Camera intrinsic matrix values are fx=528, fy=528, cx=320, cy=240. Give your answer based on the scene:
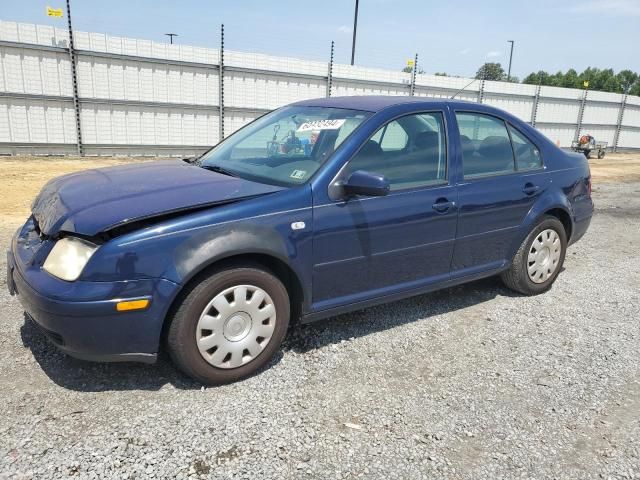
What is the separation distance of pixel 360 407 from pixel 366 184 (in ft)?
4.20

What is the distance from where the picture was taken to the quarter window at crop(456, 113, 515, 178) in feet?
13.1

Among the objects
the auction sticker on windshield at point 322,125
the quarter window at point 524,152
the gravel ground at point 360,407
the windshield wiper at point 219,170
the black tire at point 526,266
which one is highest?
the auction sticker on windshield at point 322,125

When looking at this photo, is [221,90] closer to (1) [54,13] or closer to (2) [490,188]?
(1) [54,13]

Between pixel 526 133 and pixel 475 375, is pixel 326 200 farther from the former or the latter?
pixel 526 133

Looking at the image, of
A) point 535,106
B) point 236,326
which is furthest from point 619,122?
point 236,326

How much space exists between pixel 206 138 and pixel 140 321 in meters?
12.3

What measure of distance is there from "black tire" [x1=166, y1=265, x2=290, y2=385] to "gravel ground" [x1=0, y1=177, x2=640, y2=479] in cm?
10

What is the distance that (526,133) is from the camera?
4.55 metres

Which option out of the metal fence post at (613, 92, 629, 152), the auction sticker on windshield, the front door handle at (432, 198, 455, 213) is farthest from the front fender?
the metal fence post at (613, 92, 629, 152)

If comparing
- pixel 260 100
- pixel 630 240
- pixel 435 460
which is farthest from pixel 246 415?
pixel 260 100

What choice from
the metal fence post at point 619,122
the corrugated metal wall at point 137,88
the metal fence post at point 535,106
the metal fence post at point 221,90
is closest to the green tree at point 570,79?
the metal fence post at point 619,122

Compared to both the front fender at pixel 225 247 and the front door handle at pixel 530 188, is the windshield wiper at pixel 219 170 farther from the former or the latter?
the front door handle at pixel 530 188

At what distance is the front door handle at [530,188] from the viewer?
4.35 meters

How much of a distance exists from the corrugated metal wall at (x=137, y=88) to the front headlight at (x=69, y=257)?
1083cm
